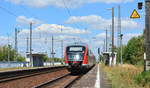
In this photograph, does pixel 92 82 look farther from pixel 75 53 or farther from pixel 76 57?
pixel 75 53

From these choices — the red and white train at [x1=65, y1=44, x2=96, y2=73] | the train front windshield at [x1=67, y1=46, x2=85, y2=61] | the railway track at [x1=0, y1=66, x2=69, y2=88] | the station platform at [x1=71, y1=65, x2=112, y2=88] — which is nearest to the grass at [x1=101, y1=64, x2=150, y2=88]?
the station platform at [x1=71, y1=65, x2=112, y2=88]

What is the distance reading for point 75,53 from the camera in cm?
3175

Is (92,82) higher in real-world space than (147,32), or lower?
lower

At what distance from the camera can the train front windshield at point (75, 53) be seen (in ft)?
103

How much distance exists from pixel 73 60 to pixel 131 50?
230 feet

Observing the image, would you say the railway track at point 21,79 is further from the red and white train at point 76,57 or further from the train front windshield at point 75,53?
the train front windshield at point 75,53

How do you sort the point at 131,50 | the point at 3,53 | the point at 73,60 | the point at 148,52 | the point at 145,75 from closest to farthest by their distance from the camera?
1. the point at 145,75
2. the point at 148,52
3. the point at 73,60
4. the point at 131,50
5. the point at 3,53

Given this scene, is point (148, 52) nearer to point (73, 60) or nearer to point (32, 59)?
A: point (73, 60)

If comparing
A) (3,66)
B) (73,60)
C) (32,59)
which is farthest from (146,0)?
(32,59)

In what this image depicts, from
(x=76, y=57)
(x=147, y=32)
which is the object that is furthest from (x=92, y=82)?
(x=76, y=57)

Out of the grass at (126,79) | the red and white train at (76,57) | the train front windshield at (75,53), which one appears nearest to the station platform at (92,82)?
the grass at (126,79)

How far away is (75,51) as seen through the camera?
105ft

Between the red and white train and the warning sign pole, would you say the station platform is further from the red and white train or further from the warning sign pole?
the red and white train

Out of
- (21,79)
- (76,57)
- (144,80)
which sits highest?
(76,57)
